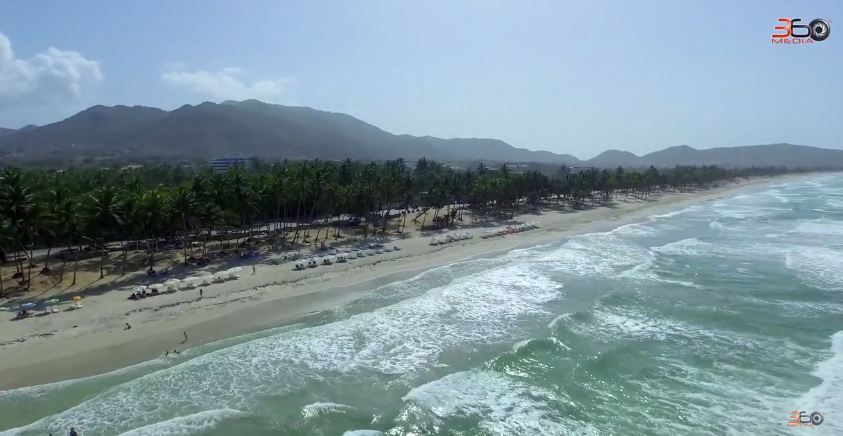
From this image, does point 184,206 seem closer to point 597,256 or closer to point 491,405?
point 491,405

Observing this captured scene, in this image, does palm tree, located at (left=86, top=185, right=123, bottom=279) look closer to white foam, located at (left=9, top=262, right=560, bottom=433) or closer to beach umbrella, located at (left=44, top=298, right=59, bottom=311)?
beach umbrella, located at (left=44, top=298, right=59, bottom=311)

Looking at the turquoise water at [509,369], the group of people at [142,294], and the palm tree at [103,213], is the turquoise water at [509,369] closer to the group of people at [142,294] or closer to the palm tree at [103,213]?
the group of people at [142,294]

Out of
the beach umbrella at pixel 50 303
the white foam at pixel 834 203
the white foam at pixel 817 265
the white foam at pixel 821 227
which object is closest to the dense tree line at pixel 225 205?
the beach umbrella at pixel 50 303

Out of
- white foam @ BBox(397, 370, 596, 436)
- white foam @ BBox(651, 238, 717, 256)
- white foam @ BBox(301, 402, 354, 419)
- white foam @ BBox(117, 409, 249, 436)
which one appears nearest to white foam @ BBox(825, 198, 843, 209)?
white foam @ BBox(651, 238, 717, 256)

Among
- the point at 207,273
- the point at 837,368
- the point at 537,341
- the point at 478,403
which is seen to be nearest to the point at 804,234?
the point at 837,368

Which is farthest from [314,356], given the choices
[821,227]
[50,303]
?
[821,227]

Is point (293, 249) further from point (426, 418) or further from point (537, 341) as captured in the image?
point (426, 418)

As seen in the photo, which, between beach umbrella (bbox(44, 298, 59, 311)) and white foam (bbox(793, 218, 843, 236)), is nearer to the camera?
beach umbrella (bbox(44, 298, 59, 311))

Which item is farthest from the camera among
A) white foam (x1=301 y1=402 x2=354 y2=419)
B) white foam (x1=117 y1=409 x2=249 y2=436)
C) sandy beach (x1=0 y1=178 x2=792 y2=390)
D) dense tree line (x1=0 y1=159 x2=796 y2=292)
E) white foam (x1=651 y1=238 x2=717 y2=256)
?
white foam (x1=651 y1=238 x2=717 y2=256)
